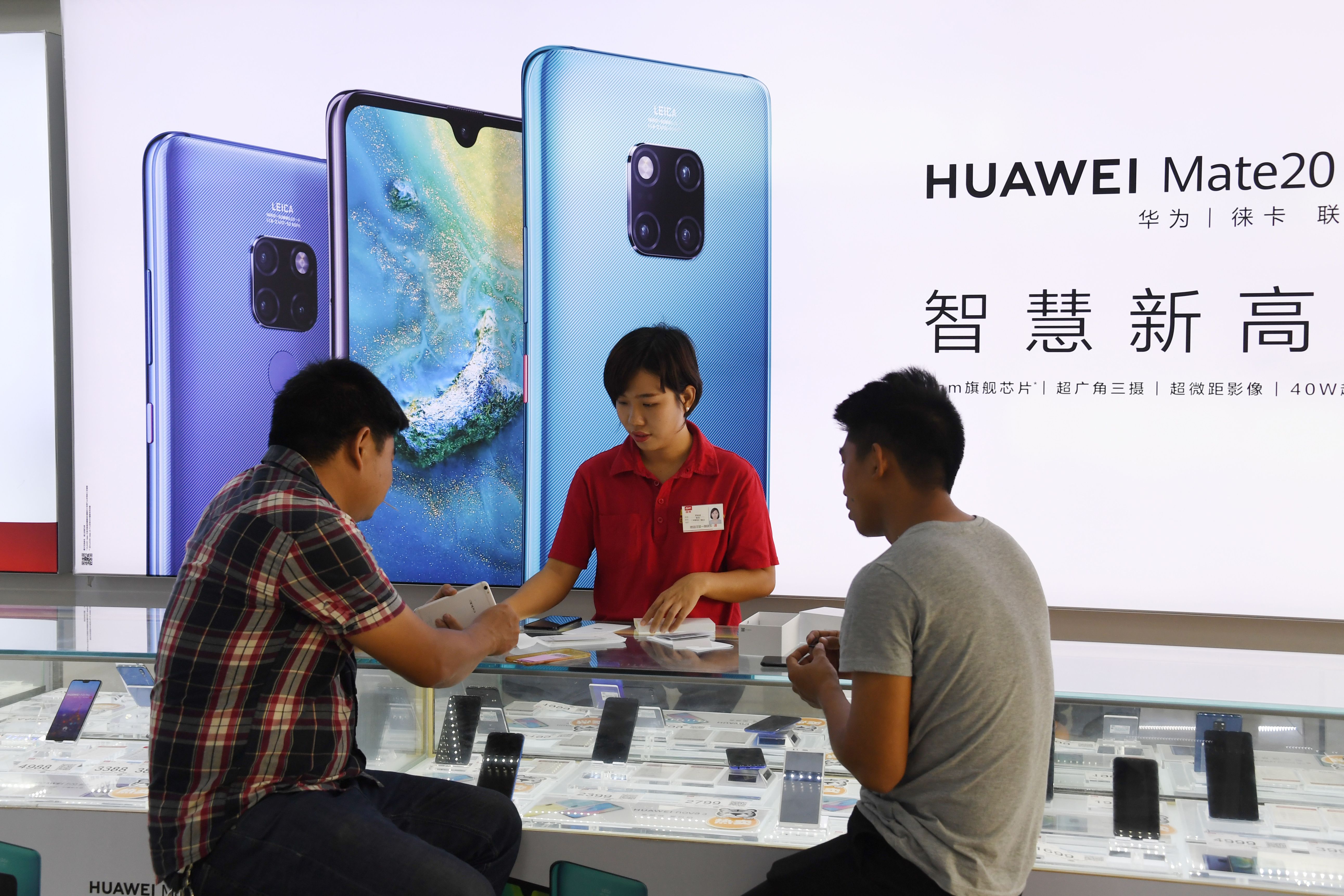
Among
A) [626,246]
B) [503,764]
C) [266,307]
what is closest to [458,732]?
[503,764]

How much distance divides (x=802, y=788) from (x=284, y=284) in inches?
118

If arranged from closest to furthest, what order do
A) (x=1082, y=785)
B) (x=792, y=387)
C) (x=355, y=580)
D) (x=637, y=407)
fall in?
(x=355, y=580)
(x=1082, y=785)
(x=637, y=407)
(x=792, y=387)

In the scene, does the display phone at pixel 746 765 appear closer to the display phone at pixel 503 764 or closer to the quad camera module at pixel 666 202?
the display phone at pixel 503 764

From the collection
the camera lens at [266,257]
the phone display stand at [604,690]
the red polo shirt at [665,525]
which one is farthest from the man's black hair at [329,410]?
the camera lens at [266,257]

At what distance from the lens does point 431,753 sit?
201 centimetres

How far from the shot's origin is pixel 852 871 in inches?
56.6

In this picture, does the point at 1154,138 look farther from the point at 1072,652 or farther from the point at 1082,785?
the point at 1082,785

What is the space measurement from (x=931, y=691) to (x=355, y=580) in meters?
0.83

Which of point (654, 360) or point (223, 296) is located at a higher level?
point (223, 296)

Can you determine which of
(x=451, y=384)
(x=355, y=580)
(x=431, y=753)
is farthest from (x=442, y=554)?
(x=355, y=580)

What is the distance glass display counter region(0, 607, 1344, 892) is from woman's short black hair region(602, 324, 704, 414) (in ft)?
2.34

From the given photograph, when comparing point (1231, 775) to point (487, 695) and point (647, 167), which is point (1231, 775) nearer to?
point (487, 695)

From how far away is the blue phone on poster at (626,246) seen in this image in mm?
3551

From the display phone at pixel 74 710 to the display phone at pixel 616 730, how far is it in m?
1.04
